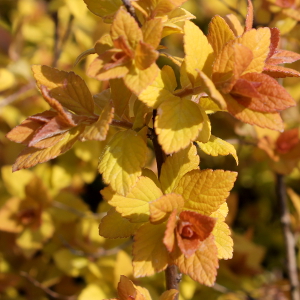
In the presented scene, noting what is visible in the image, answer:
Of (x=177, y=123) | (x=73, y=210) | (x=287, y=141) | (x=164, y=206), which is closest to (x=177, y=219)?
(x=164, y=206)

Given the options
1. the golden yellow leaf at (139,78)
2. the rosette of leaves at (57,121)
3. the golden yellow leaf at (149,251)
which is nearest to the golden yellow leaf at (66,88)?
the rosette of leaves at (57,121)

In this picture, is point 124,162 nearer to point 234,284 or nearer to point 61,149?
point 61,149

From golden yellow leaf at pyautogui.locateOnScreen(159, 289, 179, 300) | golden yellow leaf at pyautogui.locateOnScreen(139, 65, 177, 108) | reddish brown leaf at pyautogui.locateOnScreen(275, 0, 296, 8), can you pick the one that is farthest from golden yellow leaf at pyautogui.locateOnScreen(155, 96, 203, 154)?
reddish brown leaf at pyautogui.locateOnScreen(275, 0, 296, 8)

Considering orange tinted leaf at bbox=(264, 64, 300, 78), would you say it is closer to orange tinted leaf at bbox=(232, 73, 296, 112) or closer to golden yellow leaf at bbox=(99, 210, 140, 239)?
orange tinted leaf at bbox=(232, 73, 296, 112)

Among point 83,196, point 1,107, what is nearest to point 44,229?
point 1,107

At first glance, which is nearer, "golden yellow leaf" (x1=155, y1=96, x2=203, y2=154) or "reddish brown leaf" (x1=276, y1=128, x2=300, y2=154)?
"golden yellow leaf" (x1=155, y1=96, x2=203, y2=154)
